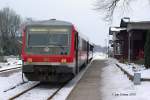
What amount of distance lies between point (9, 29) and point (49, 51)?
9216cm

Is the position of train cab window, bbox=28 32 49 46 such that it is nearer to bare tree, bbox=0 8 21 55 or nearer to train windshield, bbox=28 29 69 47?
train windshield, bbox=28 29 69 47

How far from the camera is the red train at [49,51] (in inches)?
808

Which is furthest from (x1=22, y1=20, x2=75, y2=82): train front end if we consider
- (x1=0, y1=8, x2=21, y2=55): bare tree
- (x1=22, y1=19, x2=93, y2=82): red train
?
(x1=0, y1=8, x2=21, y2=55): bare tree

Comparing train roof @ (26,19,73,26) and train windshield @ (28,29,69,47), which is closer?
train windshield @ (28,29,69,47)

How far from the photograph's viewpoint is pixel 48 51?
68.4ft

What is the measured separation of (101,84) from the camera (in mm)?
21953

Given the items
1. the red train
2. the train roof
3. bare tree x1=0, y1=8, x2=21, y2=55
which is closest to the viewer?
the red train

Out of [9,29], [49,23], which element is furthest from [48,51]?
[9,29]

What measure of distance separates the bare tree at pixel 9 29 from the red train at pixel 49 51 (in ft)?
236

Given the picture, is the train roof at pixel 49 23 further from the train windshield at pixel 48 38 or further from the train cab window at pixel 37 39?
the train cab window at pixel 37 39

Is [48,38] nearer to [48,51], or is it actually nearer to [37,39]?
[37,39]

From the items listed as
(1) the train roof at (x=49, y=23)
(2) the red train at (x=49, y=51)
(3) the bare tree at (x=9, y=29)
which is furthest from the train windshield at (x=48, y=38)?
(3) the bare tree at (x=9, y=29)

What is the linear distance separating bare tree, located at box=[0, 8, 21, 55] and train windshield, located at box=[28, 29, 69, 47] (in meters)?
71.9

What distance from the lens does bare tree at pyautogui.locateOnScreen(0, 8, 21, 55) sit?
95062 mm
